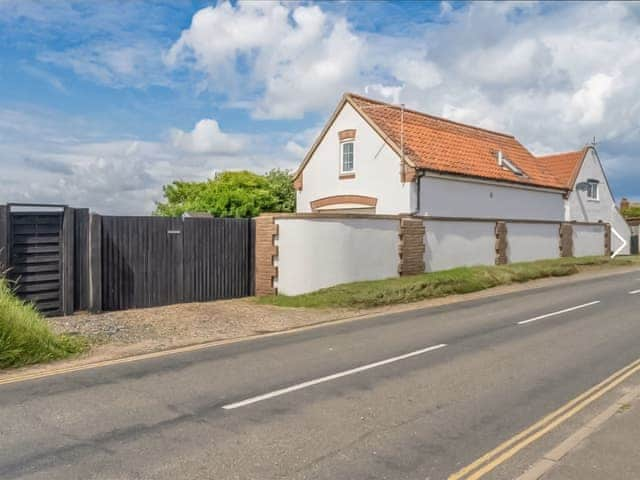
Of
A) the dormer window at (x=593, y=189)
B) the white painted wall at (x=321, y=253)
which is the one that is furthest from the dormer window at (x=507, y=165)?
the white painted wall at (x=321, y=253)

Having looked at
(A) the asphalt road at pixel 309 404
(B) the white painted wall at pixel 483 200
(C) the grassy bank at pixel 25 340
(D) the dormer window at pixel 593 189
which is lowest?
(A) the asphalt road at pixel 309 404

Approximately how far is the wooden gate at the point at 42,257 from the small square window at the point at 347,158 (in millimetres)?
13672

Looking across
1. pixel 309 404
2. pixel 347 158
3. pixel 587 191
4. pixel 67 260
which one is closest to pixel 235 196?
pixel 347 158

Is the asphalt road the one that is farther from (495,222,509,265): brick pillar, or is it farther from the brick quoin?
the brick quoin

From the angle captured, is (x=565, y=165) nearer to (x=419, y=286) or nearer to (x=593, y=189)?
(x=593, y=189)

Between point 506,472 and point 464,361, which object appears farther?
point 464,361

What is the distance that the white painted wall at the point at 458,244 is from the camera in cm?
1991

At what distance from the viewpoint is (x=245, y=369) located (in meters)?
8.30

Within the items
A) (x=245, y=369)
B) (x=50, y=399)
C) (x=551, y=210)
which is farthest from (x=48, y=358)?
(x=551, y=210)

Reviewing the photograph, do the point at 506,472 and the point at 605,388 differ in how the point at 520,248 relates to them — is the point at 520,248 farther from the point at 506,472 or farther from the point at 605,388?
the point at 506,472

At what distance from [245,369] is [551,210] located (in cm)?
2560

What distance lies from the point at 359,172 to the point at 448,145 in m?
4.64

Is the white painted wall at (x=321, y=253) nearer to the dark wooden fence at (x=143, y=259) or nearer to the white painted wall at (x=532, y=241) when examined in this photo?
the dark wooden fence at (x=143, y=259)

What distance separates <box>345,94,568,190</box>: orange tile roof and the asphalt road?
12.9m
